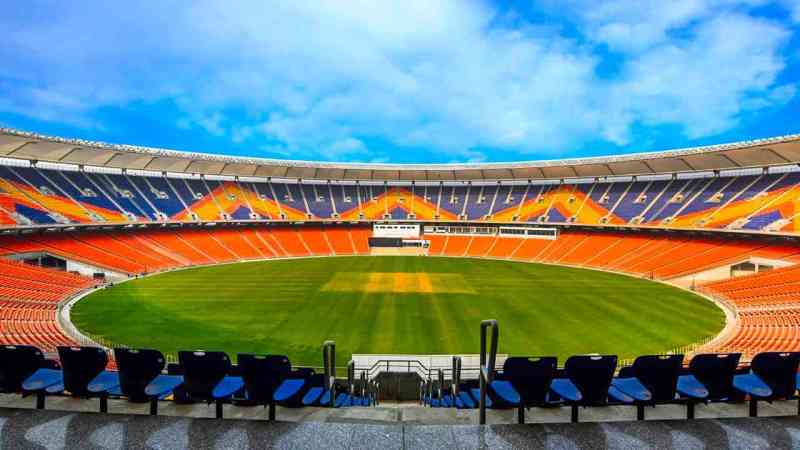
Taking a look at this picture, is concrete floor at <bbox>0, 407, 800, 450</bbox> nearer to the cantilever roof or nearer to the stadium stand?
the stadium stand

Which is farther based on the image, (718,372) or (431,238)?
(431,238)

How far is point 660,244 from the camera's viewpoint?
42406 mm

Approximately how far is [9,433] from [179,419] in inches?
61.5

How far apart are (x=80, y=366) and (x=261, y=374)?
2320 mm

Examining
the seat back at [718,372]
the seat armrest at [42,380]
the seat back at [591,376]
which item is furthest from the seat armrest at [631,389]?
the seat armrest at [42,380]

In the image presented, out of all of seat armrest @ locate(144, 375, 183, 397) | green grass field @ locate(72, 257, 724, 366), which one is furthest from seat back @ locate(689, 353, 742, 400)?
green grass field @ locate(72, 257, 724, 366)

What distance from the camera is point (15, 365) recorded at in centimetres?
479

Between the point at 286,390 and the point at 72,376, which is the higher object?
the point at 72,376

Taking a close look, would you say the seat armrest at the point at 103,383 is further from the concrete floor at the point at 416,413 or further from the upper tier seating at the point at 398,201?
the upper tier seating at the point at 398,201

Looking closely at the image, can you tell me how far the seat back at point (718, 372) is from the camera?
482cm

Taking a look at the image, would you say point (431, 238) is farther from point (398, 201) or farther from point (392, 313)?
point (392, 313)

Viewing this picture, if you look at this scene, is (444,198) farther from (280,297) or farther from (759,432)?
(759,432)

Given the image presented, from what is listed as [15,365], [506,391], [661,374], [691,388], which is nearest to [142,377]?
[15,365]

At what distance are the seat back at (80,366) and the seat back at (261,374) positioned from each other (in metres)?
1.70
